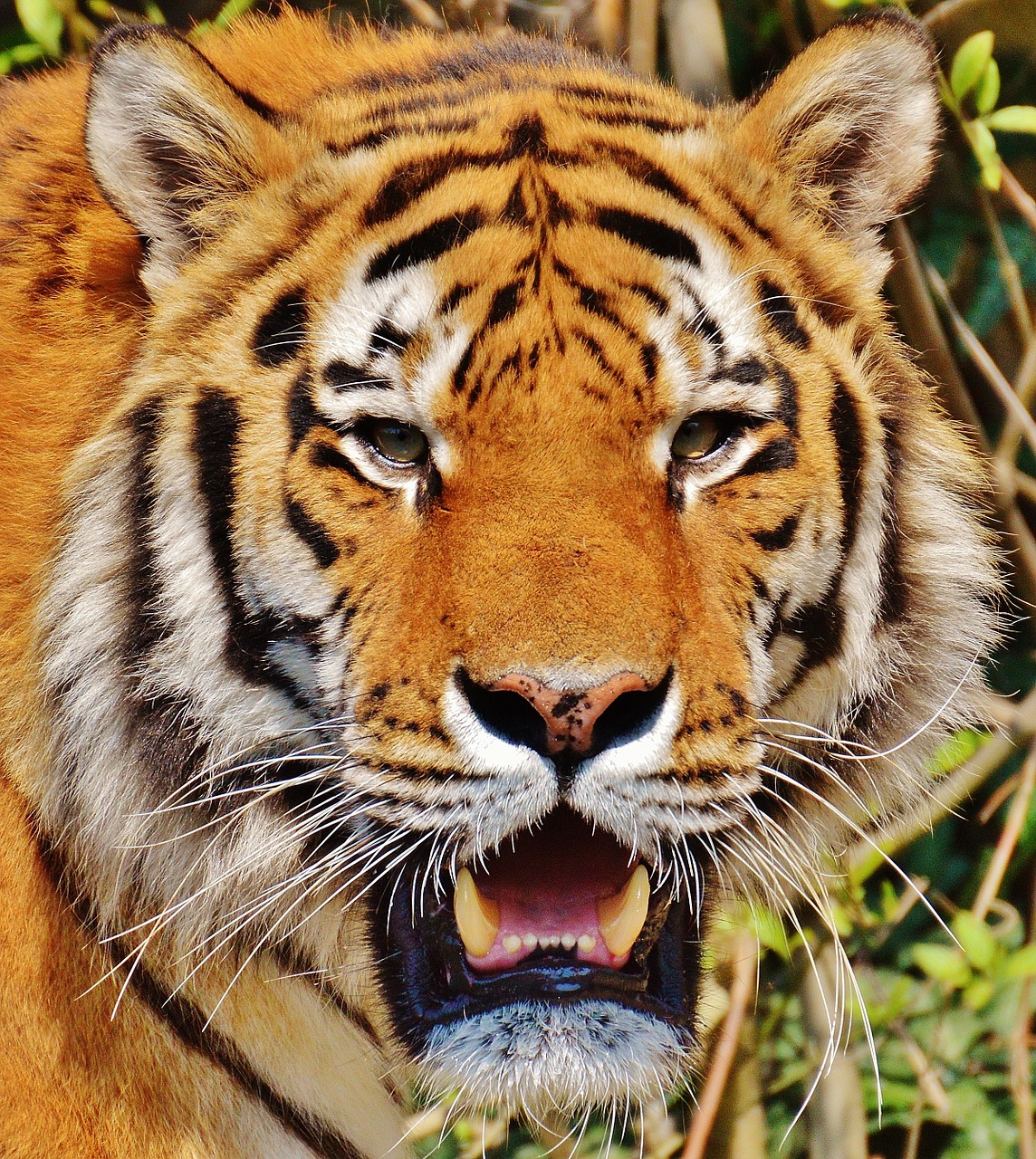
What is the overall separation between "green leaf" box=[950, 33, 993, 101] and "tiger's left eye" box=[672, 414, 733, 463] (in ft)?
2.95

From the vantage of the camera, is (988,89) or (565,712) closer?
(565,712)

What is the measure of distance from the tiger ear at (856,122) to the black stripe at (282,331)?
0.49 meters

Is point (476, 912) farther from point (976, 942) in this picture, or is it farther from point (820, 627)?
point (976, 942)

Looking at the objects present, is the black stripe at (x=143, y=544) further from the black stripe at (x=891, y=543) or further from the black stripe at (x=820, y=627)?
the black stripe at (x=891, y=543)

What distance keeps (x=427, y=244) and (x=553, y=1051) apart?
74 centimetres

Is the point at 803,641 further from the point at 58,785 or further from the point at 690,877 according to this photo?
the point at 58,785

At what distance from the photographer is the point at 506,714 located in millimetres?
1100

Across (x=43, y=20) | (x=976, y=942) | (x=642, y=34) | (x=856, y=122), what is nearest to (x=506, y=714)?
(x=856, y=122)

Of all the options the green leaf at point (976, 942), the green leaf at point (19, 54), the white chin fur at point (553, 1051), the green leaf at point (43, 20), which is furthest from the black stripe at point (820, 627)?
the green leaf at point (19, 54)

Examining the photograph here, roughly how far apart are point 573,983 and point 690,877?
23 cm

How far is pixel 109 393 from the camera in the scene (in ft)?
4.32

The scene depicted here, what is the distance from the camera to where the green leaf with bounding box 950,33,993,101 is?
186 centimetres

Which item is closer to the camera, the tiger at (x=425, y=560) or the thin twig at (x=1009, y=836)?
the tiger at (x=425, y=560)

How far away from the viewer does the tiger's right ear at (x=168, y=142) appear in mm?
1236
